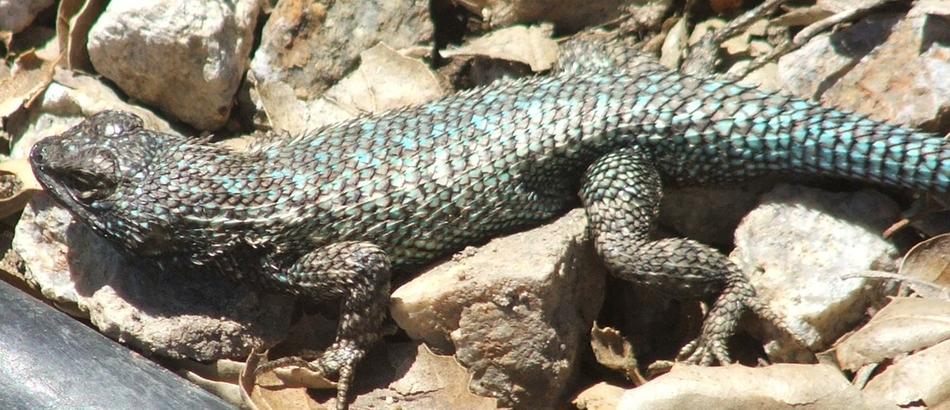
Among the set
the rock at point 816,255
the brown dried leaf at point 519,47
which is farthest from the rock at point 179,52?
the rock at point 816,255

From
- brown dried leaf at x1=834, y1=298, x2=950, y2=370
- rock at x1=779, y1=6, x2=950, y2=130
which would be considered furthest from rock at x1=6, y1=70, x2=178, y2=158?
brown dried leaf at x1=834, y1=298, x2=950, y2=370

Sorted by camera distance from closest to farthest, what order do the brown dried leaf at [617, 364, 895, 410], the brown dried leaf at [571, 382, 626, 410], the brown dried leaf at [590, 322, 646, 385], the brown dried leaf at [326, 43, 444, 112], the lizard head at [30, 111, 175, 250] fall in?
the brown dried leaf at [617, 364, 895, 410]
the brown dried leaf at [571, 382, 626, 410]
the brown dried leaf at [590, 322, 646, 385]
the lizard head at [30, 111, 175, 250]
the brown dried leaf at [326, 43, 444, 112]

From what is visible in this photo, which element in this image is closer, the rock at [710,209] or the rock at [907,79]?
the rock at [907,79]

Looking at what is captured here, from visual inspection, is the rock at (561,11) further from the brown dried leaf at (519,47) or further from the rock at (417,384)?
the rock at (417,384)

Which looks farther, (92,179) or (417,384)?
(92,179)

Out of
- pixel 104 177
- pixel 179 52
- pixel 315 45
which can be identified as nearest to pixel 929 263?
pixel 315 45

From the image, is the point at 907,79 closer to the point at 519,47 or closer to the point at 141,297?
the point at 519,47

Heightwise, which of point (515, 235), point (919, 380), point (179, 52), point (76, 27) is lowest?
point (919, 380)

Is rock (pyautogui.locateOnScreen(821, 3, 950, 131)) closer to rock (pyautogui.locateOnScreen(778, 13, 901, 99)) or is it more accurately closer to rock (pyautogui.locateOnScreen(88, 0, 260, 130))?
rock (pyautogui.locateOnScreen(778, 13, 901, 99))
